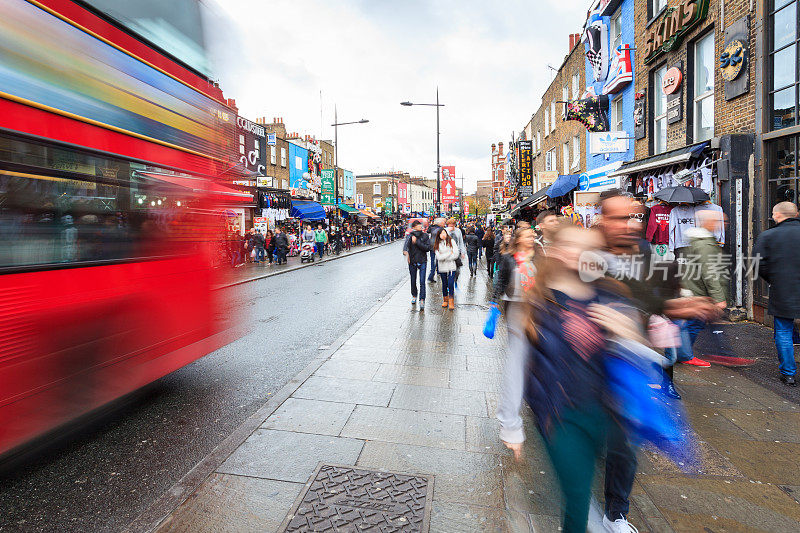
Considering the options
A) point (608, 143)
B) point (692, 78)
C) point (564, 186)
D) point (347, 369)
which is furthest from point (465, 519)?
point (564, 186)

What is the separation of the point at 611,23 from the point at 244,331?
621 inches

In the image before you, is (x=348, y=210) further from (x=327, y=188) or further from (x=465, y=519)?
(x=465, y=519)

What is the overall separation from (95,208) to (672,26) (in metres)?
12.0

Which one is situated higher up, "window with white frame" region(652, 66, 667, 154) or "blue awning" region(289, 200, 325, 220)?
"window with white frame" region(652, 66, 667, 154)

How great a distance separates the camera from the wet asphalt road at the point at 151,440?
3.03 metres

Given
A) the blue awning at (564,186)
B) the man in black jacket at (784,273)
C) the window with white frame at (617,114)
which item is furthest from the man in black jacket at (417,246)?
the blue awning at (564,186)

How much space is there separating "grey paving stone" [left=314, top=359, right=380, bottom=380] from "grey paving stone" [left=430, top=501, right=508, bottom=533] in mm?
2617

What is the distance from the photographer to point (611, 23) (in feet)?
51.1

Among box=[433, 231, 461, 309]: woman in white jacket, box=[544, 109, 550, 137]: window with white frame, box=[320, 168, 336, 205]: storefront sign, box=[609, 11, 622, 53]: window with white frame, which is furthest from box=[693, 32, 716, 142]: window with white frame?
box=[320, 168, 336, 205]: storefront sign

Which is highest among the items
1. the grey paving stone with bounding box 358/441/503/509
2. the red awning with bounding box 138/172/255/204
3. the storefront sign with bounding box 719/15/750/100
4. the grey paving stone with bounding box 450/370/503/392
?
the storefront sign with bounding box 719/15/750/100

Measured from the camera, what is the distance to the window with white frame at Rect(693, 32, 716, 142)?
972 cm

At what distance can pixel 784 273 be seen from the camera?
16.3ft

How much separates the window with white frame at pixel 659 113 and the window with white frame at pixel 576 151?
737 centimetres

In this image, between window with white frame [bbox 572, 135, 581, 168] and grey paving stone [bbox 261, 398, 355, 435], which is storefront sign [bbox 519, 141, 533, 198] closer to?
window with white frame [bbox 572, 135, 581, 168]
